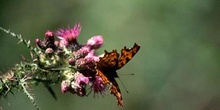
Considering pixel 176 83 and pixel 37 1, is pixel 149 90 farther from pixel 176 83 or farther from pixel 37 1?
pixel 37 1

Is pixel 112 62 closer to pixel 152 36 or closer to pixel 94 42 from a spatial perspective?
pixel 94 42

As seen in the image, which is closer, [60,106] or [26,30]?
[60,106]

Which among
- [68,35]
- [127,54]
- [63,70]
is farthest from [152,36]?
[127,54]

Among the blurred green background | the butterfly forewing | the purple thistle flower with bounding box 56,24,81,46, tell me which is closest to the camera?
the butterfly forewing

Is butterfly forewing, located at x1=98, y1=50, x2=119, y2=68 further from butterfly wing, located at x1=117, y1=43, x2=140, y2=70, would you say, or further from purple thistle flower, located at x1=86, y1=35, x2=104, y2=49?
purple thistle flower, located at x1=86, y1=35, x2=104, y2=49

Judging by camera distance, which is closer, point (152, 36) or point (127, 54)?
point (127, 54)

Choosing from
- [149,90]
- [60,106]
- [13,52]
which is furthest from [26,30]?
[149,90]

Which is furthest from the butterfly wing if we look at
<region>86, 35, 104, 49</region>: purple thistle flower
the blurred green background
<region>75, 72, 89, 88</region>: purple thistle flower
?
the blurred green background

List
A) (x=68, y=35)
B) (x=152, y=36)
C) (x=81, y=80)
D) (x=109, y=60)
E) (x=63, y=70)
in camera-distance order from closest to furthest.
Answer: (x=109, y=60) → (x=81, y=80) → (x=63, y=70) → (x=68, y=35) → (x=152, y=36)
